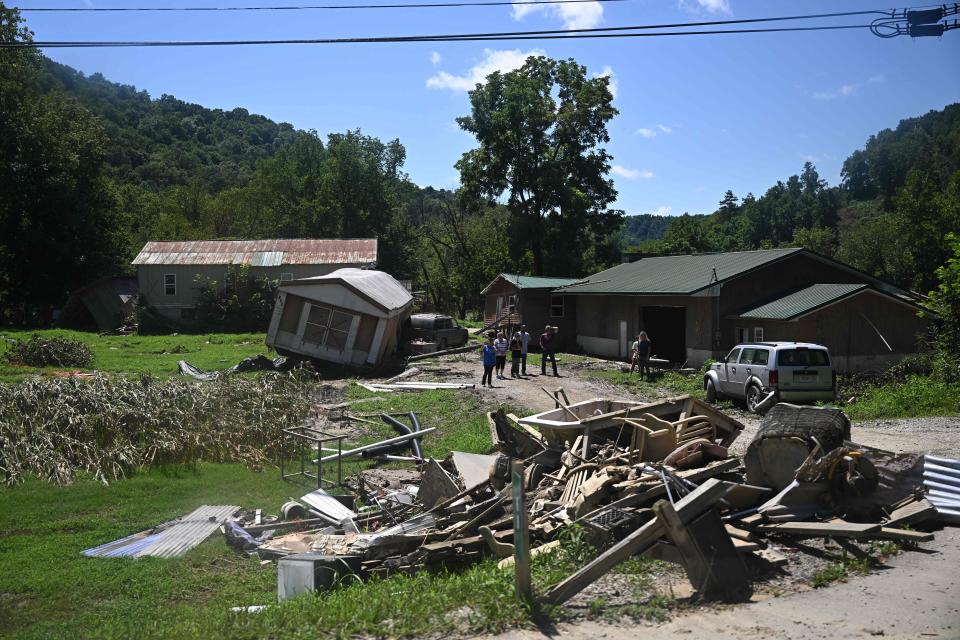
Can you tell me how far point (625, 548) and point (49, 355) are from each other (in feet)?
83.6

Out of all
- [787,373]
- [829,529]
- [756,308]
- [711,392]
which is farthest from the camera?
[756,308]

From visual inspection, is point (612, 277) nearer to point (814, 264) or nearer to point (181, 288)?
point (814, 264)

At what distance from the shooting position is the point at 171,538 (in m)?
10.5

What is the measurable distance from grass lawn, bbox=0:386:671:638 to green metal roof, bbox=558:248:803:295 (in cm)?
1857

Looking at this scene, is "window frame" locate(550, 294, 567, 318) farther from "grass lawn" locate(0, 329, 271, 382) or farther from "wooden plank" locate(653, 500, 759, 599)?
"wooden plank" locate(653, 500, 759, 599)

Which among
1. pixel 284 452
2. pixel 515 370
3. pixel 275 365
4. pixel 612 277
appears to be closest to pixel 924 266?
pixel 612 277

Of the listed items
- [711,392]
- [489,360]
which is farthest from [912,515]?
[489,360]

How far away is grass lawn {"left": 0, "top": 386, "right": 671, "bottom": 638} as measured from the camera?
6.31 metres

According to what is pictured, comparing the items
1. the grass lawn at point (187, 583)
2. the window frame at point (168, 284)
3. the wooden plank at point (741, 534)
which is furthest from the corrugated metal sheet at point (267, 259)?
the wooden plank at point (741, 534)

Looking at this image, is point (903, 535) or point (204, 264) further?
point (204, 264)

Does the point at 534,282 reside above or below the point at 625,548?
above

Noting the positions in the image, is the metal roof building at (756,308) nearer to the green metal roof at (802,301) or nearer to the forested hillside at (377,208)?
the green metal roof at (802,301)

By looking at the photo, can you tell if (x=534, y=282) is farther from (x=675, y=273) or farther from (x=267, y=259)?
(x=267, y=259)

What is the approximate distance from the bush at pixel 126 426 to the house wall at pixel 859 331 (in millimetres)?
16185
